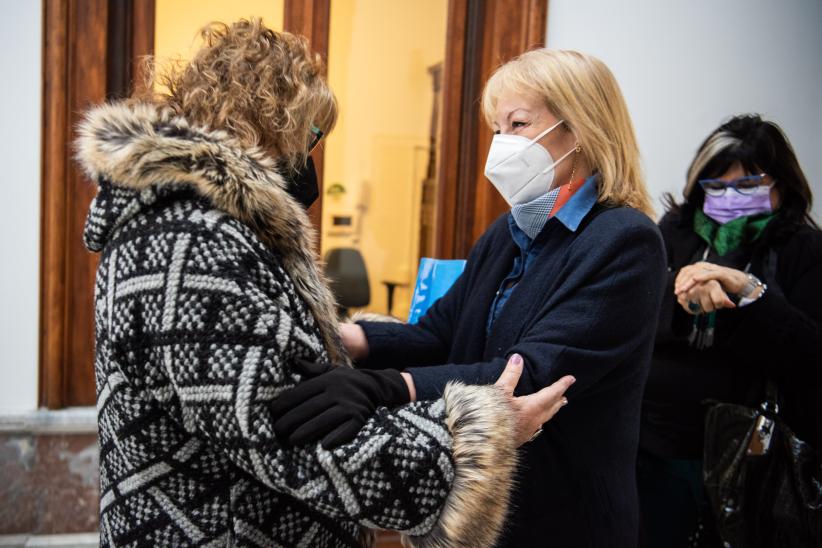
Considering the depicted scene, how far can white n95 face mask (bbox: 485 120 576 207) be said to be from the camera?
5.82ft

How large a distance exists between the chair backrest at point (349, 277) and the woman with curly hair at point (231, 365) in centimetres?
197

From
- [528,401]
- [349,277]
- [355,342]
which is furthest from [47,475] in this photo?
[528,401]

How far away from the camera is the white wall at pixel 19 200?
273 cm

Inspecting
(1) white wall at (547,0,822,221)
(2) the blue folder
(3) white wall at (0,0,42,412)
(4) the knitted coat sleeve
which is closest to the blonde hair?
(2) the blue folder

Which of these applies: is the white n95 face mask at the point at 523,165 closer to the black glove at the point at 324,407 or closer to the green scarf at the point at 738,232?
the black glove at the point at 324,407

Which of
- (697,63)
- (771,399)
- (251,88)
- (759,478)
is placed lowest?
(759,478)

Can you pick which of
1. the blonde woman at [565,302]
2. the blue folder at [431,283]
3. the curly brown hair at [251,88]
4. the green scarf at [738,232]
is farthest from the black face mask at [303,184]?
the green scarf at [738,232]

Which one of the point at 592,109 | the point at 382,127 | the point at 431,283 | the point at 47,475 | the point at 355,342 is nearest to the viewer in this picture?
the point at 592,109

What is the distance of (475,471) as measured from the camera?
1.21 m

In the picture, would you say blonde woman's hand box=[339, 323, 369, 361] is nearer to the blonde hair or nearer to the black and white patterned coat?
the black and white patterned coat

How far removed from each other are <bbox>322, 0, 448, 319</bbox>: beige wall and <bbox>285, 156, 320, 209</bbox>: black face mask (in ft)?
5.71

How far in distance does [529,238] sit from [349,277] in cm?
172

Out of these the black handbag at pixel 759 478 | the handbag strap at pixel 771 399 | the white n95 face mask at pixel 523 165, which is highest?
the white n95 face mask at pixel 523 165

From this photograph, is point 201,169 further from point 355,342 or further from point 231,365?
point 355,342
